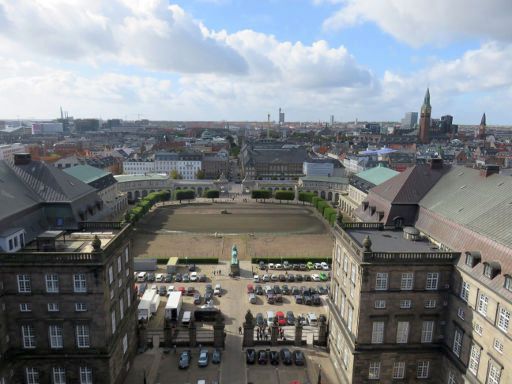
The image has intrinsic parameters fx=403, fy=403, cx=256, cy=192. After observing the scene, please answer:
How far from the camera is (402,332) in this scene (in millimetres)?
52125

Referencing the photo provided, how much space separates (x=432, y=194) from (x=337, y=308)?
2475 cm

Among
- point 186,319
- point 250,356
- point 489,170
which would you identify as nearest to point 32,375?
point 186,319

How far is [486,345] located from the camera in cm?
4416

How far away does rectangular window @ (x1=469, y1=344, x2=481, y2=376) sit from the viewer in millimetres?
45559

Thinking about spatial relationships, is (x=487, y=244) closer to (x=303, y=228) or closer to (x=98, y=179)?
(x=303, y=228)

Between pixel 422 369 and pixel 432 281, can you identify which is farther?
pixel 422 369

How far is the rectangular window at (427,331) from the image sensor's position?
172 ft

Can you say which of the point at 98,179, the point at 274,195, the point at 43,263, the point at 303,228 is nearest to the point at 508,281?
the point at 43,263

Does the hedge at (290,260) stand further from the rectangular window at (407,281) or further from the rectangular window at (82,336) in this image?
Result: the rectangular window at (82,336)

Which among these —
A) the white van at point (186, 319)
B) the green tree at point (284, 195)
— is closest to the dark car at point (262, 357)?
the white van at point (186, 319)

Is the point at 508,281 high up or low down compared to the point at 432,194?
down

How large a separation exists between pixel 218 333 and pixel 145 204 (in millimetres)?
94284

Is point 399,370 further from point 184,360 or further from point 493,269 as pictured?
point 184,360

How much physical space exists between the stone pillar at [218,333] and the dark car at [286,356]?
9745mm
